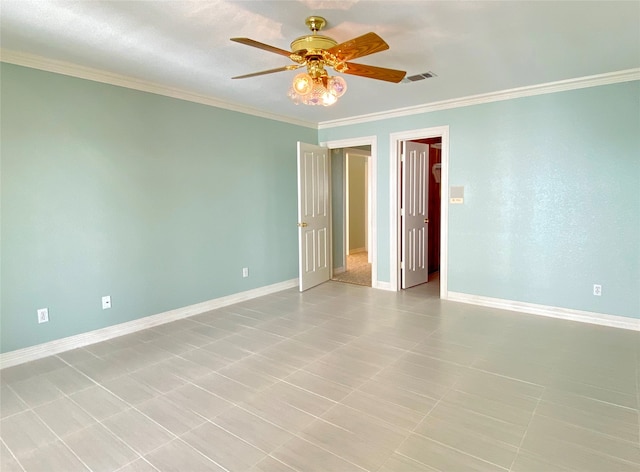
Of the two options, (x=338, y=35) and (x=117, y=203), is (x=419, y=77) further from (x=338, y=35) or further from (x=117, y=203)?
(x=117, y=203)

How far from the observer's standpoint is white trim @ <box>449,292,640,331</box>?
12.0ft

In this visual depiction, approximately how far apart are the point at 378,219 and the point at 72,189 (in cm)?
366

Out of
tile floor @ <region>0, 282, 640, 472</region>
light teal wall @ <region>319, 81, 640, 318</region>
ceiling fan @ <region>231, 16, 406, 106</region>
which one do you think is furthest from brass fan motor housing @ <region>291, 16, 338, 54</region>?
light teal wall @ <region>319, 81, 640, 318</region>

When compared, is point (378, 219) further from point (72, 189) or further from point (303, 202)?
point (72, 189)

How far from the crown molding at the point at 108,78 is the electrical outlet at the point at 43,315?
1.98m

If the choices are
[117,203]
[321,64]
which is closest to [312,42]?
[321,64]

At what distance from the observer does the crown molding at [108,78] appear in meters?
2.90

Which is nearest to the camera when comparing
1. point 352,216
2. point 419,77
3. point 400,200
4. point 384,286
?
point 419,77

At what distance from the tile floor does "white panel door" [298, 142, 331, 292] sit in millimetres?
1577

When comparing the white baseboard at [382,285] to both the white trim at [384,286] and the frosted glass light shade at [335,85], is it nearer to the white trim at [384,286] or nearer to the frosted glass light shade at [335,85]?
the white trim at [384,286]

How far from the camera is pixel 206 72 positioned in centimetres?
335

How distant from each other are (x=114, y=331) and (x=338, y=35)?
10.8ft

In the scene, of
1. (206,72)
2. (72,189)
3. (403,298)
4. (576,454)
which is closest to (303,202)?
(403,298)

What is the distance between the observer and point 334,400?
2.43 m
